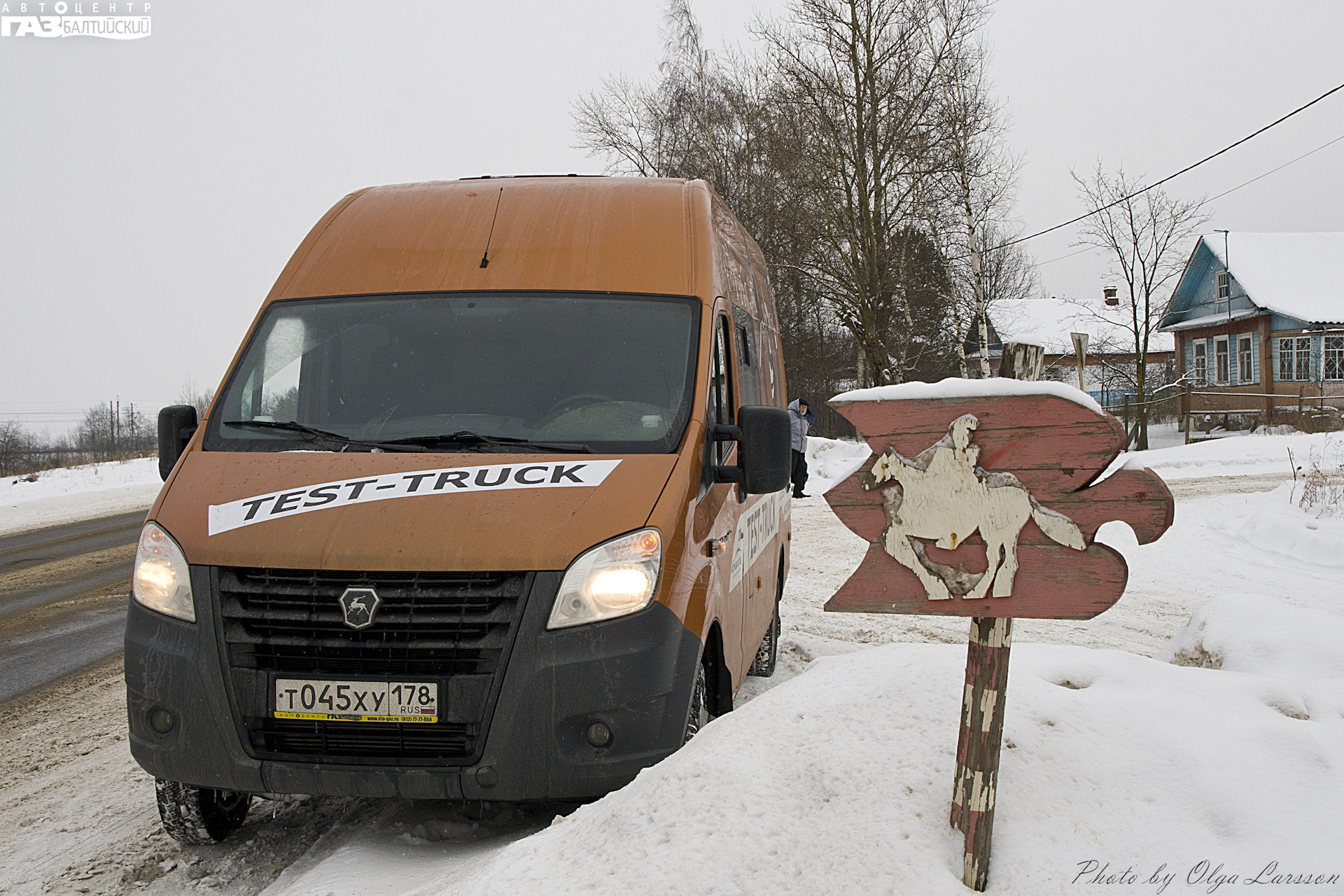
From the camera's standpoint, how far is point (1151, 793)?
7.70 ft

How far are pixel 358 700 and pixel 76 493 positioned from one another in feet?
71.4

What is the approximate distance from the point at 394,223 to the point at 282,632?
2146 millimetres

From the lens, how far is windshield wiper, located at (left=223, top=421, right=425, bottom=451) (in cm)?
346

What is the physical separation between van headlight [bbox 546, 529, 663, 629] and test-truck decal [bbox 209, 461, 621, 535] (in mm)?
273

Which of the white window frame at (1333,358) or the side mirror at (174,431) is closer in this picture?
the side mirror at (174,431)

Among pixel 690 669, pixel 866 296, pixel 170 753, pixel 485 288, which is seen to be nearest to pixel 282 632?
pixel 170 753

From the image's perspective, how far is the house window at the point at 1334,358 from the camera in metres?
32.5

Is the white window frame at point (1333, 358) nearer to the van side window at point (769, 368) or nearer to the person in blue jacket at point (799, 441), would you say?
the person in blue jacket at point (799, 441)

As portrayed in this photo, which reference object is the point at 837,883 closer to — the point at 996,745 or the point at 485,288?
the point at 996,745

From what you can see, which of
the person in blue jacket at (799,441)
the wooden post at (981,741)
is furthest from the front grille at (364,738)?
the person in blue jacket at (799,441)

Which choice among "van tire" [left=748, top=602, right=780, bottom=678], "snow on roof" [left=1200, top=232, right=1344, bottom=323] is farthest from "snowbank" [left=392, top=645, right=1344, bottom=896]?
"snow on roof" [left=1200, top=232, right=1344, bottom=323]

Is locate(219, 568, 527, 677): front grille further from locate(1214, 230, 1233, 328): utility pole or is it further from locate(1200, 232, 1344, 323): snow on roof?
locate(1214, 230, 1233, 328): utility pole

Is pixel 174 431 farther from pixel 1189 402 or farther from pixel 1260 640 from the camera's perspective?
pixel 1189 402

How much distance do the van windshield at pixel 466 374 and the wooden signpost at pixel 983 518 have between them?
1.37 meters
